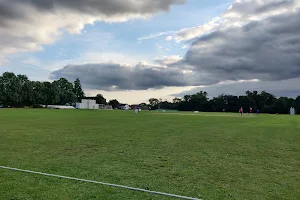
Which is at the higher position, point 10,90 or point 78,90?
point 78,90

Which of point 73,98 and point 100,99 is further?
point 100,99

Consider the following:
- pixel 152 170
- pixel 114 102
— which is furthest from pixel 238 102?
pixel 152 170

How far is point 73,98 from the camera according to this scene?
5768 inches

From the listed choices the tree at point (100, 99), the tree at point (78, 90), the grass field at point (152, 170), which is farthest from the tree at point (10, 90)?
the grass field at point (152, 170)

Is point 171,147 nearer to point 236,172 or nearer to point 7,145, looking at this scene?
point 236,172

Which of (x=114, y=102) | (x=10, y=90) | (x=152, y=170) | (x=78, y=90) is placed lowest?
(x=152, y=170)

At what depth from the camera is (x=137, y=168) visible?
813 centimetres

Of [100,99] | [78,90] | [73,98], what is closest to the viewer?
[73,98]

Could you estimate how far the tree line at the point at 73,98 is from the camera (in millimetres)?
121562

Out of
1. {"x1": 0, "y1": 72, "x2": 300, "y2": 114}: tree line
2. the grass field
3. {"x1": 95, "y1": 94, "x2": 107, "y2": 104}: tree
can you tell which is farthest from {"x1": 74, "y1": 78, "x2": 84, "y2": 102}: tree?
the grass field

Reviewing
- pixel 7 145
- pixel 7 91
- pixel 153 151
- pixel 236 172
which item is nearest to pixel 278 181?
pixel 236 172

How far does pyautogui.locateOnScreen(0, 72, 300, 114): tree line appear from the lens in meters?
122

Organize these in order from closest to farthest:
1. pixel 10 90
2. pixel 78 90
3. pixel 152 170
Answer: pixel 152 170 < pixel 10 90 < pixel 78 90

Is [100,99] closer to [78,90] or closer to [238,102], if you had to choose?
[78,90]
